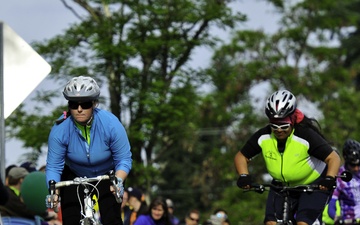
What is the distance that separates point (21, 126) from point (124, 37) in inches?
130

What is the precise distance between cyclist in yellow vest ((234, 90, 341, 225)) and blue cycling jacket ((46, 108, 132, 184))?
1631 millimetres

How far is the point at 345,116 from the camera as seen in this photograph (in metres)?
49.2

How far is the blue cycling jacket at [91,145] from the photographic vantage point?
10.7m

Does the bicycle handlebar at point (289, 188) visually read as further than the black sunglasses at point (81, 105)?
Yes

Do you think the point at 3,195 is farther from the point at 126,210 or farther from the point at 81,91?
the point at 126,210

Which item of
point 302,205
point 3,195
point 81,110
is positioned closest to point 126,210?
point 302,205

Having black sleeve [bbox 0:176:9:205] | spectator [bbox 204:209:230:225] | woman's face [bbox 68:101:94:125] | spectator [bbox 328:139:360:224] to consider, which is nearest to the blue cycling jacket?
woman's face [bbox 68:101:94:125]

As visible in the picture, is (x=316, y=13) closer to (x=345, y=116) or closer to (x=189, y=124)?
(x=345, y=116)

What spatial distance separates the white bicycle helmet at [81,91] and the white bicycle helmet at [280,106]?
1997 mm

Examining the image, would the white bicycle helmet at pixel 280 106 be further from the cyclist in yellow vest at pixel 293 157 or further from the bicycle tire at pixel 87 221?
the bicycle tire at pixel 87 221

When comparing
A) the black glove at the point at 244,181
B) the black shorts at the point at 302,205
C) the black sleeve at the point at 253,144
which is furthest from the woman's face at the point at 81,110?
the black shorts at the point at 302,205

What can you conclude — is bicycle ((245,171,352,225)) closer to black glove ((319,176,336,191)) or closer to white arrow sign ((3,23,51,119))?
black glove ((319,176,336,191))

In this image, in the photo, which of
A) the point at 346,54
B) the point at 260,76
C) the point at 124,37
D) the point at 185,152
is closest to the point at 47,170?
the point at 124,37

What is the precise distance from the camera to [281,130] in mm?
11633
